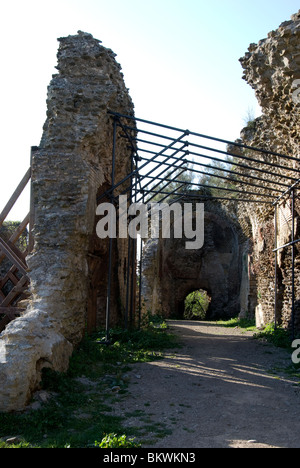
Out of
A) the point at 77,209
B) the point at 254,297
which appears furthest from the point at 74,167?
the point at 254,297

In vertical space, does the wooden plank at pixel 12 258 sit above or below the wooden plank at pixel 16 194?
below

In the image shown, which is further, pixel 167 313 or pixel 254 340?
pixel 167 313

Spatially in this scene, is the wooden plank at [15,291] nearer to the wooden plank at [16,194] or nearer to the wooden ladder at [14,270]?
the wooden ladder at [14,270]

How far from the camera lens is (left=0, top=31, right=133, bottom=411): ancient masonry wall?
6.39 metres

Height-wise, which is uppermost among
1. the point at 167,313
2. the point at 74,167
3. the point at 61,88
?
the point at 61,88

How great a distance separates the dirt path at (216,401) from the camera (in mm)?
3799

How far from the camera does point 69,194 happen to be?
24.2ft

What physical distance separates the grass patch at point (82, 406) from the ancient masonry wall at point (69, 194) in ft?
1.07

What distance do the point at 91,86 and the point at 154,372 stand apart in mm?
5375

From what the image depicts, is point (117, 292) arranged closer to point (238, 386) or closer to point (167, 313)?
point (238, 386)

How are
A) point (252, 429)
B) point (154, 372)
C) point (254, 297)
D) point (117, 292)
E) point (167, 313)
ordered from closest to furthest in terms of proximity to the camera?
point (252, 429) < point (154, 372) < point (117, 292) < point (254, 297) < point (167, 313)

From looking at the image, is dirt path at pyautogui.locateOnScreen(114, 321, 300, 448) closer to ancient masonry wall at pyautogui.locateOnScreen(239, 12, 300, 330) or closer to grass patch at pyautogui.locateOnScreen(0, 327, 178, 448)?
grass patch at pyautogui.locateOnScreen(0, 327, 178, 448)

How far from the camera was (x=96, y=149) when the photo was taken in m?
8.16

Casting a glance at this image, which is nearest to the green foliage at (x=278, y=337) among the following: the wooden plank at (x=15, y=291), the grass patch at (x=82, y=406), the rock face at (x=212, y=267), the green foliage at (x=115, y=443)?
the grass patch at (x=82, y=406)
